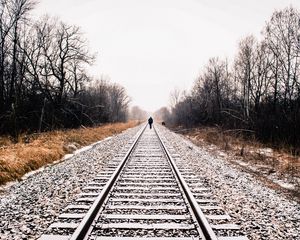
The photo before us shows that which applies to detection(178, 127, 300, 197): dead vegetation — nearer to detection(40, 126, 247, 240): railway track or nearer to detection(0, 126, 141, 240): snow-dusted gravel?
detection(40, 126, 247, 240): railway track

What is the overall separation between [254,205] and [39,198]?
185 inches

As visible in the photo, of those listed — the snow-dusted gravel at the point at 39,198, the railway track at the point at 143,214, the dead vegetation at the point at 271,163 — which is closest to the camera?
the railway track at the point at 143,214

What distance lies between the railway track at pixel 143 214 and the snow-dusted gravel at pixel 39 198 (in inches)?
11.9

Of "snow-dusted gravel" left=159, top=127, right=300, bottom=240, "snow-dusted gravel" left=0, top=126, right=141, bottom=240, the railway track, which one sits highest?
the railway track

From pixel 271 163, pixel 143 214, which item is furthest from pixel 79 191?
pixel 271 163

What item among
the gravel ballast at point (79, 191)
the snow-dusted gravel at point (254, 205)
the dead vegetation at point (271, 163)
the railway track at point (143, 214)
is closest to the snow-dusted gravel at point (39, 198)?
the gravel ballast at point (79, 191)

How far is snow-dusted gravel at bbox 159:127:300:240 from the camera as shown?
465 cm

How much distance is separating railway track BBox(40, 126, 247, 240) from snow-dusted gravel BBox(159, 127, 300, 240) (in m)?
0.31

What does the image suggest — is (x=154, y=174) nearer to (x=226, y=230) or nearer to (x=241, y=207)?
(x=241, y=207)

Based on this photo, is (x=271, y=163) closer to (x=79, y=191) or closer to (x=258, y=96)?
(x=79, y=191)

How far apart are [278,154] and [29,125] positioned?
53.8ft

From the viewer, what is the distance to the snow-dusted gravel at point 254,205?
4652 mm

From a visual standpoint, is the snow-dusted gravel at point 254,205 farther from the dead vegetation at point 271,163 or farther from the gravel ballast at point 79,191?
the dead vegetation at point 271,163

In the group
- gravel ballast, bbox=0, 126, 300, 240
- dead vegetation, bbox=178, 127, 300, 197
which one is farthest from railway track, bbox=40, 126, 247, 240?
dead vegetation, bbox=178, 127, 300, 197
